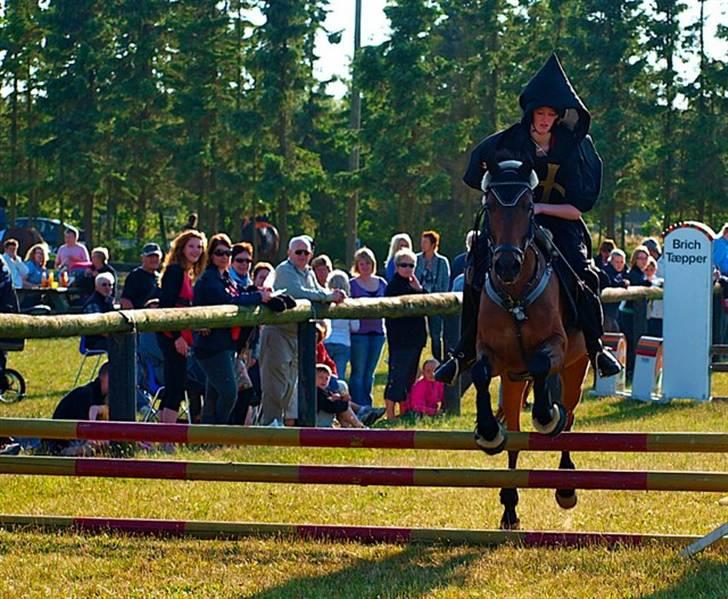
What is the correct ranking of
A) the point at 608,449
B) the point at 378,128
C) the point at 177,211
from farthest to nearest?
the point at 177,211, the point at 378,128, the point at 608,449

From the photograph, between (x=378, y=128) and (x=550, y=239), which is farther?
(x=378, y=128)

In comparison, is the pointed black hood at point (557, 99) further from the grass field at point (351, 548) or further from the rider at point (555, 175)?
the grass field at point (351, 548)

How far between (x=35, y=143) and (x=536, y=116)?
45410 millimetres

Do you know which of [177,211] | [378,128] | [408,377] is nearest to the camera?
[408,377]

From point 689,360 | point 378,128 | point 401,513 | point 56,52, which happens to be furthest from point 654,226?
point 401,513

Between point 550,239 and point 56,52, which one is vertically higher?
point 56,52

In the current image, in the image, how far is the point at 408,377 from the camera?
650 inches

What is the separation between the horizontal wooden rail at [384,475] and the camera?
26.8 ft

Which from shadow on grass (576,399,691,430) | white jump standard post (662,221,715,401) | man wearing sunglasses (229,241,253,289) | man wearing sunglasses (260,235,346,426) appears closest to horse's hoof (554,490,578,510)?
man wearing sunglasses (260,235,346,426)

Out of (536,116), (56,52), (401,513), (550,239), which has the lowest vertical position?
(401,513)

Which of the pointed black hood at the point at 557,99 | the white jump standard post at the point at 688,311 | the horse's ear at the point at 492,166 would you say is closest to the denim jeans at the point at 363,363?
the white jump standard post at the point at 688,311

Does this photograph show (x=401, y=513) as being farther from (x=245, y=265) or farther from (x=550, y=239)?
(x=245, y=265)

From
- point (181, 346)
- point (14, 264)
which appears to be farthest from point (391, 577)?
point (14, 264)

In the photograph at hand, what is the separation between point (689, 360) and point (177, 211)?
4523cm
